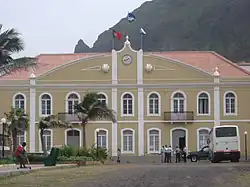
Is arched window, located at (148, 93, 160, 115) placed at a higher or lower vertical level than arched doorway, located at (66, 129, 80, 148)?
higher

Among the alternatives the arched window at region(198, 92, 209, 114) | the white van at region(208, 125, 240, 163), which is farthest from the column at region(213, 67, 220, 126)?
the white van at region(208, 125, 240, 163)

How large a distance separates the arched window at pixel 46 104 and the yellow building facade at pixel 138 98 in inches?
5.6

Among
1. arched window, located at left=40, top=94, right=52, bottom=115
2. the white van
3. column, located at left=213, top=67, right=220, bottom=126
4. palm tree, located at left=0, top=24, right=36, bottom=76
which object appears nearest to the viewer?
palm tree, located at left=0, top=24, right=36, bottom=76

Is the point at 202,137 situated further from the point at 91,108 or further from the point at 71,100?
the point at 91,108

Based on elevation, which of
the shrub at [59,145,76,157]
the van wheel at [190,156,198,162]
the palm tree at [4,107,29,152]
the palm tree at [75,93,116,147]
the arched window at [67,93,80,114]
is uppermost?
the arched window at [67,93,80,114]

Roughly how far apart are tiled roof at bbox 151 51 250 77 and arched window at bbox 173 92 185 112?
3.20 m

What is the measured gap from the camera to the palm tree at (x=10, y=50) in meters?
30.3

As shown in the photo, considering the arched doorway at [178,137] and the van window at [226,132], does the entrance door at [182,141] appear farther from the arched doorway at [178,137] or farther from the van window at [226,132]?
the van window at [226,132]

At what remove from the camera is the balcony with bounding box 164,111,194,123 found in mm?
63094

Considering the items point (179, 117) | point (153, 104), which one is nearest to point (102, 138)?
point (153, 104)

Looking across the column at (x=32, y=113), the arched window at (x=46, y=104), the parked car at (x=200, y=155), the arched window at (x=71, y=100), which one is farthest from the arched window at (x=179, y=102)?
the column at (x=32, y=113)

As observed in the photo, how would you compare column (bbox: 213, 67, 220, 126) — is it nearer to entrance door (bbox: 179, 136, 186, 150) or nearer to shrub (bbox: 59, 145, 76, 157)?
entrance door (bbox: 179, 136, 186, 150)

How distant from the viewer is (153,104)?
63375 millimetres

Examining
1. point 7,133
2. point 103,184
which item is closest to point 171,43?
point 7,133
